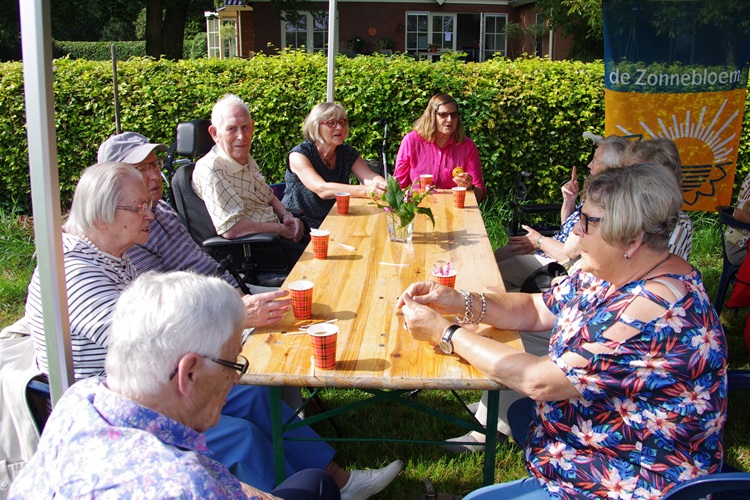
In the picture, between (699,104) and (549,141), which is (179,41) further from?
(699,104)

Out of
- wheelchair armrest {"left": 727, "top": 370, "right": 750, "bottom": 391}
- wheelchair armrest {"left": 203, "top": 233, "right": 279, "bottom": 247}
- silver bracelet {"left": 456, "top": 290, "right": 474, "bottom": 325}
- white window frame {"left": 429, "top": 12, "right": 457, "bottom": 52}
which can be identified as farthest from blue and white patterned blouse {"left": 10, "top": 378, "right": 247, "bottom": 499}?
white window frame {"left": 429, "top": 12, "right": 457, "bottom": 52}

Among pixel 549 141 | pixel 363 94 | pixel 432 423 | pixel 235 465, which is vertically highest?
pixel 363 94

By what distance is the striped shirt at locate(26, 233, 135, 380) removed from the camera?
1915 millimetres

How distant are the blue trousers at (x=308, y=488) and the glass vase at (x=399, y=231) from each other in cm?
150

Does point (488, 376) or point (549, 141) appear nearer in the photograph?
point (488, 376)

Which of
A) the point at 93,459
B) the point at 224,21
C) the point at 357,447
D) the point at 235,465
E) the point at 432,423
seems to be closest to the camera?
the point at 93,459

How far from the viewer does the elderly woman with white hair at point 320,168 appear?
4152 mm

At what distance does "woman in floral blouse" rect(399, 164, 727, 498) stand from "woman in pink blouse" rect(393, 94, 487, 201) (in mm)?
2794

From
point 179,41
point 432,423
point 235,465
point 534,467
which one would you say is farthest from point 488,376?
point 179,41

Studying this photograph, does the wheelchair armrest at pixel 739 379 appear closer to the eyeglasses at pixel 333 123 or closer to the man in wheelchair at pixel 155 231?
the man in wheelchair at pixel 155 231

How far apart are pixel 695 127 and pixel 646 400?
11.4ft

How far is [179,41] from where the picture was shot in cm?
1844

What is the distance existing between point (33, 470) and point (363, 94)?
512 centimetres

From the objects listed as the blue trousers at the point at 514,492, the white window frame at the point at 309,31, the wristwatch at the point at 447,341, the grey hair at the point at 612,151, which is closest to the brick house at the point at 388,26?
the white window frame at the point at 309,31
